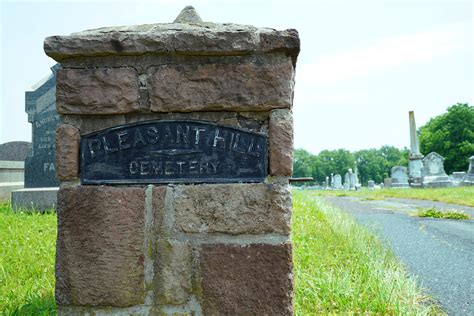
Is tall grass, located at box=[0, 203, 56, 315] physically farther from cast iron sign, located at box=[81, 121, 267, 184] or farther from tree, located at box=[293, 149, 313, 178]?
tree, located at box=[293, 149, 313, 178]

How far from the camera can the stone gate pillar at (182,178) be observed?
2.01 meters

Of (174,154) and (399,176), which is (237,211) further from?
(399,176)

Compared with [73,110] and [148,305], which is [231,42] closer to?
[73,110]

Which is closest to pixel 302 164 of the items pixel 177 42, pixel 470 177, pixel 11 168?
pixel 470 177

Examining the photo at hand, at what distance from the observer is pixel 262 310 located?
2004 mm

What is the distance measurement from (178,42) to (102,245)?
98 centimetres

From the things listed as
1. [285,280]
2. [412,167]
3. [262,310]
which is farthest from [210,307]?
[412,167]

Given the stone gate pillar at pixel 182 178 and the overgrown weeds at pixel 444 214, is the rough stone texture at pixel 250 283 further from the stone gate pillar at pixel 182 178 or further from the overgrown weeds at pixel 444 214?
the overgrown weeds at pixel 444 214

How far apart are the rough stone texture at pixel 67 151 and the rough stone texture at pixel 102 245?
Answer: 0.09 m

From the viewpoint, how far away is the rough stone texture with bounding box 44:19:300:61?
6.51ft

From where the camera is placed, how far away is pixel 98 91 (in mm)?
2053

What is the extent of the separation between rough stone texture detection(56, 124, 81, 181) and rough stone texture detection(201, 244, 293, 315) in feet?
2.45

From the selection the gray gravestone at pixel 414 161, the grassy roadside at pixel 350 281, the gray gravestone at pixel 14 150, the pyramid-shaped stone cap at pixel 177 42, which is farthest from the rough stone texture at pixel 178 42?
the gray gravestone at pixel 414 161

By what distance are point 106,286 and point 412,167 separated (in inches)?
961
